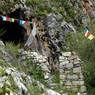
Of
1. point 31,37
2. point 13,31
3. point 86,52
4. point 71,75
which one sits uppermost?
point 13,31

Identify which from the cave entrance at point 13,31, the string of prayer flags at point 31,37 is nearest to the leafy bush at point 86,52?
the string of prayer flags at point 31,37

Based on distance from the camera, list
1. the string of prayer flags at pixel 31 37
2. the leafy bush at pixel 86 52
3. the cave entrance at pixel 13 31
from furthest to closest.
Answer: the cave entrance at pixel 13 31 → the string of prayer flags at pixel 31 37 → the leafy bush at pixel 86 52

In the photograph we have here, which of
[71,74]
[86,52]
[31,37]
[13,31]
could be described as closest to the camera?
[71,74]

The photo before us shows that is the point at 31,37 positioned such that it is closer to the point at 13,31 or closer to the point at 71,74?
the point at 13,31

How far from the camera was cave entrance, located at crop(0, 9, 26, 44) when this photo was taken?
20703 mm

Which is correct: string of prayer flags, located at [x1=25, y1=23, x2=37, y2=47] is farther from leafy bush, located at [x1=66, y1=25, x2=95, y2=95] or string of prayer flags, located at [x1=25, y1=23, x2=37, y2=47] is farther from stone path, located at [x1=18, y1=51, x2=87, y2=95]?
stone path, located at [x1=18, y1=51, x2=87, y2=95]

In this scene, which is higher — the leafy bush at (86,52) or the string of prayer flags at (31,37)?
the string of prayer flags at (31,37)

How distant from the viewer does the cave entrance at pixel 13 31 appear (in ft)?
67.9

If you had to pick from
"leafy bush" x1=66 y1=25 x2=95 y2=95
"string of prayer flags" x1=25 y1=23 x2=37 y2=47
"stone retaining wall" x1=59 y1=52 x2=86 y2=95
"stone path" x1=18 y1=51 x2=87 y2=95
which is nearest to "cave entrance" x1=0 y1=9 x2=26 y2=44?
"string of prayer flags" x1=25 y1=23 x2=37 y2=47

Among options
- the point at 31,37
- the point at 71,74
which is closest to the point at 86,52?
the point at 31,37

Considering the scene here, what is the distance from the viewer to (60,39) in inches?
855

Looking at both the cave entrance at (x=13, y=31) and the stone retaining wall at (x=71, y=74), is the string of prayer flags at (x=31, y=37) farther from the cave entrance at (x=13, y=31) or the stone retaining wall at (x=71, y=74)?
the stone retaining wall at (x=71, y=74)

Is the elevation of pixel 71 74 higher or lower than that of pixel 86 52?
lower

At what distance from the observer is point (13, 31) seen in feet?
70.2
